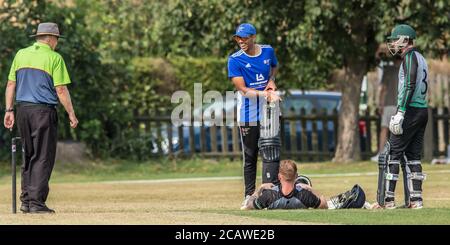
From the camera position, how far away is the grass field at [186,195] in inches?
481

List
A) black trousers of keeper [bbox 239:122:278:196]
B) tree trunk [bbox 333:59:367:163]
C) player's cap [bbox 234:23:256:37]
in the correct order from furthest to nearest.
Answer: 1. tree trunk [bbox 333:59:367:163]
2. black trousers of keeper [bbox 239:122:278:196]
3. player's cap [bbox 234:23:256:37]

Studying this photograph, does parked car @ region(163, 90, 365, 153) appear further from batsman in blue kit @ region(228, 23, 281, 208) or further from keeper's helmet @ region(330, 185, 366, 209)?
keeper's helmet @ region(330, 185, 366, 209)

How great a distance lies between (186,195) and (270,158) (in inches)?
176

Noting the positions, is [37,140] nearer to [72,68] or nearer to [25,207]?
[25,207]

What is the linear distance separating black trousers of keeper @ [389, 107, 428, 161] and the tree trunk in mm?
12411

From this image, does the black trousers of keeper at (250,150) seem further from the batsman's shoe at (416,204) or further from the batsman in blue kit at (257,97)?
the batsman's shoe at (416,204)

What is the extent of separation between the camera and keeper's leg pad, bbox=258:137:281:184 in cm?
1387

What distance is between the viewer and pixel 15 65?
533 inches

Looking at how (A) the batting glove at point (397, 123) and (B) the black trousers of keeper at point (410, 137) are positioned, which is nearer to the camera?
(A) the batting glove at point (397, 123)

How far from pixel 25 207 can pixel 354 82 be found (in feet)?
45.6

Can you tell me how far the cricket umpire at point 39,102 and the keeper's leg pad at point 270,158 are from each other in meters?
2.19

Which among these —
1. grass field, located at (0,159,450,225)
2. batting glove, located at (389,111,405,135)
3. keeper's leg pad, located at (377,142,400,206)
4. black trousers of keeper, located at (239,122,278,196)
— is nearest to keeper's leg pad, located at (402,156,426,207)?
keeper's leg pad, located at (377,142,400,206)

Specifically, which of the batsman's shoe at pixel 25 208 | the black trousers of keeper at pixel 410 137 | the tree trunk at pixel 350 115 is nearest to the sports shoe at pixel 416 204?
the black trousers of keeper at pixel 410 137
